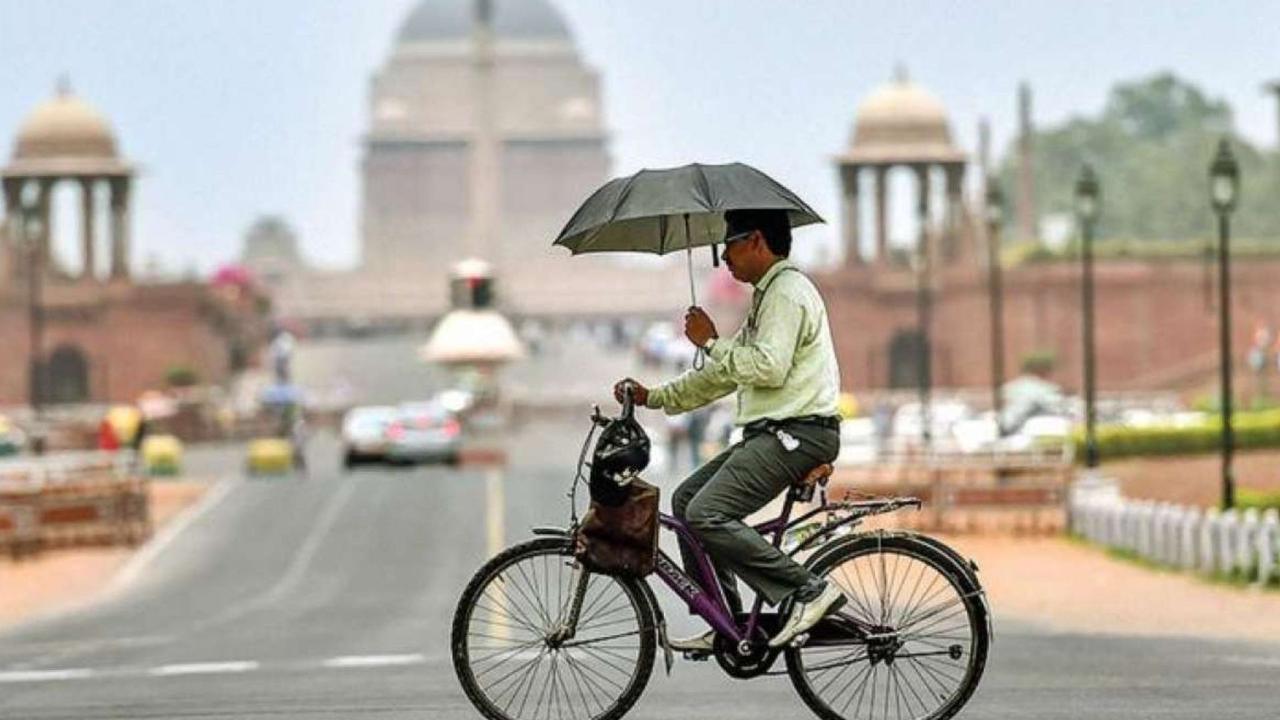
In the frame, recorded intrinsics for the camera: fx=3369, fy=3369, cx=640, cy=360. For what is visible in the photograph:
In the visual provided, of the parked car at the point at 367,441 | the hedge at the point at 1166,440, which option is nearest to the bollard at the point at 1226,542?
the hedge at the point at 1166,440

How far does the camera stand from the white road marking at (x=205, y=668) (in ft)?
56.6

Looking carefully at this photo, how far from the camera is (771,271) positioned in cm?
1140

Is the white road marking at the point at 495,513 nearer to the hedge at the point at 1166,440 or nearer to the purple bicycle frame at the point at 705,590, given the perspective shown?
the hedge at the point at 1166,440

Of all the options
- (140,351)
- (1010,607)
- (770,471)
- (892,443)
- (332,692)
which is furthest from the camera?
(140,351)

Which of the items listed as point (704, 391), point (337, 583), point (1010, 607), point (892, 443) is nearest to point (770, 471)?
point (704, 391)

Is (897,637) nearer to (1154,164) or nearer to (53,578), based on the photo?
(53,578)

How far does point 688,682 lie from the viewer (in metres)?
15.3

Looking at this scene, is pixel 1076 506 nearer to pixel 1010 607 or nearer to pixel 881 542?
pixel 1010 607

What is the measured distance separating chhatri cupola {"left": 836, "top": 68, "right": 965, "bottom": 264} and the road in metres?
61.9

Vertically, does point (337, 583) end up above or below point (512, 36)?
below

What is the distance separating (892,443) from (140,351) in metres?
51.1

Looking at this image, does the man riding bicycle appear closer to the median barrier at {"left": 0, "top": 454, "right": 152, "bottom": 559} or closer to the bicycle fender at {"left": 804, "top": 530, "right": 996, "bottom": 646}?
the bicycle fender at {"left": 804, "top": 530, "right": 996, "bottom": 646}

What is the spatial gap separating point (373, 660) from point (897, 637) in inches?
279

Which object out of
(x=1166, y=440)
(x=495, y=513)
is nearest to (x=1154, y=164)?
(x=1166, y=440)
